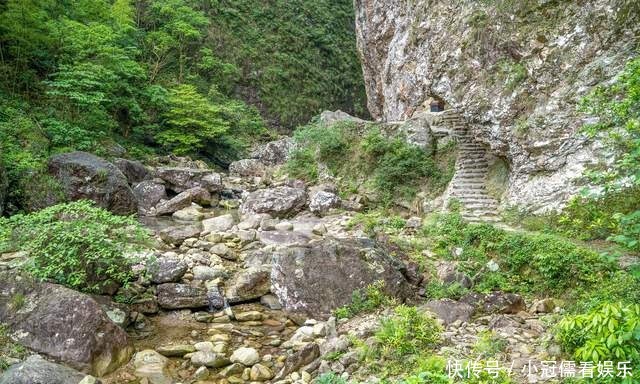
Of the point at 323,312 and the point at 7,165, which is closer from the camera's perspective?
the point at 323,312

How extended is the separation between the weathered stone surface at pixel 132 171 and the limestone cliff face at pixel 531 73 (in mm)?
10942

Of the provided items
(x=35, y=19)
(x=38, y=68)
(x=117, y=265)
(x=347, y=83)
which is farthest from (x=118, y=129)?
(x=347, y=83)

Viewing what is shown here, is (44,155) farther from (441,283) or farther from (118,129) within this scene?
(441,283)

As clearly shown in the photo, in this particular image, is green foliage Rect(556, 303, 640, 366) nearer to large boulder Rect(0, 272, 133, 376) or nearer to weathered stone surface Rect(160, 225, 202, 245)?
large boulder Rect(0, 272, 133, 376)

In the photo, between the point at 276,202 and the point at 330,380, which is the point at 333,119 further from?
the point at 330,380

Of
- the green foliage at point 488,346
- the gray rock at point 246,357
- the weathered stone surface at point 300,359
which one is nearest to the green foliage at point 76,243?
the gray rock at point 246,357

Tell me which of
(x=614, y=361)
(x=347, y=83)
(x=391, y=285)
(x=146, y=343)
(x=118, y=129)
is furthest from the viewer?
(x=347, y=83)

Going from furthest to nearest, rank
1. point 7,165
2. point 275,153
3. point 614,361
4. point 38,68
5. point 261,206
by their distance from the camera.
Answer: point 275,153 → point 38,68 → point 261,206 → point 7,165 → point 614,361

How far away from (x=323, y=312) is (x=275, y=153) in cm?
1719

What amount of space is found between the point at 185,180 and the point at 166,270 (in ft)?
29.2

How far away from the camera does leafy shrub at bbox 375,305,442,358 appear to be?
193 inches

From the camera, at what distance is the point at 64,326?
5223mm

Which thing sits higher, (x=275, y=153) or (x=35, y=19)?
(x=35, y=19)

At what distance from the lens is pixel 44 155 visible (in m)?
12.2
